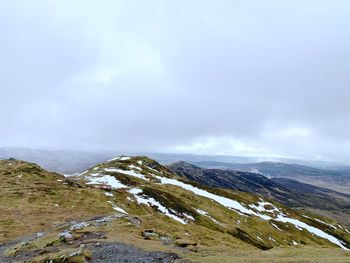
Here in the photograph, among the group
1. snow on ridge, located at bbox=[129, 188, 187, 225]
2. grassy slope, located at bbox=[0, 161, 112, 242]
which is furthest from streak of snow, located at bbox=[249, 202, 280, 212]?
grassy slope, located at bbox=[0, 161, 112, 242]

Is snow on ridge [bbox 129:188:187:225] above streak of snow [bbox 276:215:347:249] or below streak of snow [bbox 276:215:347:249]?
above

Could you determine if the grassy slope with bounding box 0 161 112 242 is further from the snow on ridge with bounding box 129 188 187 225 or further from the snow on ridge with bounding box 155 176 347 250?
the snow on ridge with bounding box 155 176 347 250

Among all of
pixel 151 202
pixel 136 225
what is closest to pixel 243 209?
pixel 151 202

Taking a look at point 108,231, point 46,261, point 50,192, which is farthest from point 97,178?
point 46,261

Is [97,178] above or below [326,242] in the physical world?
above

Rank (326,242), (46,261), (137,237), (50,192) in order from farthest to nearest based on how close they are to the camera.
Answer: (326,242) < (50,192) < (137,237) < (46,261)

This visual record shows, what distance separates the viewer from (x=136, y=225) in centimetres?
5950

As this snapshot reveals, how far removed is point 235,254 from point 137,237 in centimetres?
1500

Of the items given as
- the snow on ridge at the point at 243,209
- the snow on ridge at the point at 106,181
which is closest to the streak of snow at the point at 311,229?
the snow on ridge at the point at 243,209

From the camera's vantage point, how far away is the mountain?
127 feet

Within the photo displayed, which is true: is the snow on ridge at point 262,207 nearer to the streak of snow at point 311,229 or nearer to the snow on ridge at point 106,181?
the streak of snow at point 311,229

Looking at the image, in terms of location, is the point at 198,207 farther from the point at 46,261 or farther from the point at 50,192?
the point at 46,261

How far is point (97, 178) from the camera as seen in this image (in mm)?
145125

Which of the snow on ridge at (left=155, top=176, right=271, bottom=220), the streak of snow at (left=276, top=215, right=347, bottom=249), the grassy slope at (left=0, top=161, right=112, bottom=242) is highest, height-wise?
the grassy slope at (left=0, top=161, right=112, bottom=242)
